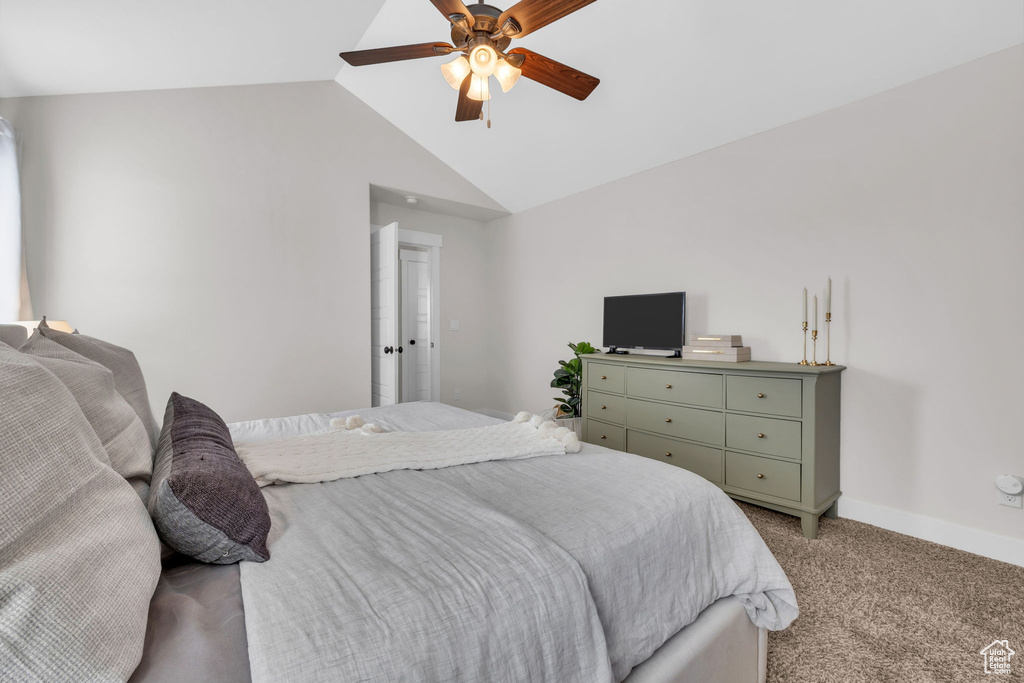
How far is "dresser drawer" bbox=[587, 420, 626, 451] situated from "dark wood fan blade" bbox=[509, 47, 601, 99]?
2.19 meters

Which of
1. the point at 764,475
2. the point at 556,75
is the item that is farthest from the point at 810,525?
the point at 556,75

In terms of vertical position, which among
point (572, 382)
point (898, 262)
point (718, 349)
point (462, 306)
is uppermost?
point (898, 262)

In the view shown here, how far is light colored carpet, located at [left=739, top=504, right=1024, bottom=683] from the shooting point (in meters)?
1.44

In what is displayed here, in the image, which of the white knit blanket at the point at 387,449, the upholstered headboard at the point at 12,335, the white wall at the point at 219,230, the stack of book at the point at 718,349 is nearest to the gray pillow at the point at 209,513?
the white knit blanket at the point at 387,449

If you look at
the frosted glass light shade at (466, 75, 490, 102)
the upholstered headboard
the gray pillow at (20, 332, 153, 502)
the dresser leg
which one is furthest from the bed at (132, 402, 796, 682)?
the frosted glass light shade at (466, 75, 490, 102)

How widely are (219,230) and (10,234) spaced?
1039mm

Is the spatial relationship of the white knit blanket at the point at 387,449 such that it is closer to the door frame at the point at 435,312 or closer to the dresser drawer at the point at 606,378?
the dresser drawer at the point at 606,378

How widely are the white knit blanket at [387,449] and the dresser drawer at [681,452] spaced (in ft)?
4.19

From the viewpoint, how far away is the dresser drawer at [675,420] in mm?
2672

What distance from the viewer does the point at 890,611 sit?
5.57ft

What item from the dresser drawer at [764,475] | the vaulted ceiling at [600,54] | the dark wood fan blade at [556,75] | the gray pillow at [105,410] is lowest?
the dresser drawer at [764,475]

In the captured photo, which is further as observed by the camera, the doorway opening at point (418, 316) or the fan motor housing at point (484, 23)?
the doorway opening at point (418, 316)

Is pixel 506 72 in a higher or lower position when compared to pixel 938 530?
higher

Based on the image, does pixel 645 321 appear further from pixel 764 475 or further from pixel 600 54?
pixel 600 54
